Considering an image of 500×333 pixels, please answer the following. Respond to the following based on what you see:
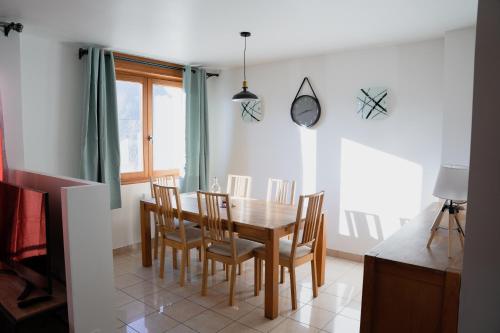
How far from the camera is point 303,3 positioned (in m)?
2.53

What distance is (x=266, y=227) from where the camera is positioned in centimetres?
284

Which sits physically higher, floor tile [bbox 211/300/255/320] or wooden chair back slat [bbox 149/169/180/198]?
wooden chair back slat [bbox 149/169/180/198]

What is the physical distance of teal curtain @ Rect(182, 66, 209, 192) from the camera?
483 cm

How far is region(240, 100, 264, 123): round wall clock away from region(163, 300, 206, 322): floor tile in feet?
8.64

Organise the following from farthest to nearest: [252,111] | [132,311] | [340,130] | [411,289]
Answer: [252,111] < [340,130] < [132,311] < [411,289]

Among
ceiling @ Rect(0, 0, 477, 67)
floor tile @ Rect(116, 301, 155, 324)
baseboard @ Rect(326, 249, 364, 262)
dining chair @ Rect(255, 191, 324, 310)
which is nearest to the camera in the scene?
ceiling @ Rect(0, 0, 477, 67)

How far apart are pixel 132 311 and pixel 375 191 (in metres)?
2.72

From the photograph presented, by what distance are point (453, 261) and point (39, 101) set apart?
378 centimetres

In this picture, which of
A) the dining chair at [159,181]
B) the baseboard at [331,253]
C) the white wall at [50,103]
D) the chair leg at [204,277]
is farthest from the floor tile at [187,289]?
the white wall at [50,103]

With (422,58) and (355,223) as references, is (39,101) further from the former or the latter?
(422,58)

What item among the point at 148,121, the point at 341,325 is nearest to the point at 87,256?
the point at 341,325

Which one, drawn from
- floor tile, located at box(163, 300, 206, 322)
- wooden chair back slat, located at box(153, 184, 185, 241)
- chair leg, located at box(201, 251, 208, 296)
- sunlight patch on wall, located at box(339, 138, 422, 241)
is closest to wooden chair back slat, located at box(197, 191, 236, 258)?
chair leg, located at box(201, 251, 208, 296)

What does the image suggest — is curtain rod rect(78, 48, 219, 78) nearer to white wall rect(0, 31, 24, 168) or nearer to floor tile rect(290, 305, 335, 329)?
white wall rect(0, 31, 24, 168)

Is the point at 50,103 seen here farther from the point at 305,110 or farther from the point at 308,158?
the point at 308,158
